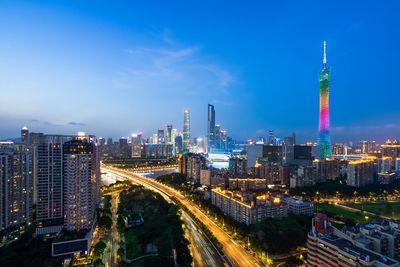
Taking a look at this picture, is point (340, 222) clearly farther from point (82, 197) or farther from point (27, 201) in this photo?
point (27, 201)

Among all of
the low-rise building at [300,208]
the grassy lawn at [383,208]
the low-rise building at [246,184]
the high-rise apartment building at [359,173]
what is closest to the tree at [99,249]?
the low-rise building at [300,208]

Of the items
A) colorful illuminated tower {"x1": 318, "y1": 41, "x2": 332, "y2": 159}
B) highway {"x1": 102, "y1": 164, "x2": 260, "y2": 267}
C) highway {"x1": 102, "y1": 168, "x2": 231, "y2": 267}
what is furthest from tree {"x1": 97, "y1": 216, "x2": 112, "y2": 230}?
colorful illuminated tower {"x1": 318, "y1": 41, "x2": 332, "y2": 159}

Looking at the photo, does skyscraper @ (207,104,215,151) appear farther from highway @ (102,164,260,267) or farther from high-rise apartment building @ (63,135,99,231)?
high-rise apartment building @ (63,135,99,231)

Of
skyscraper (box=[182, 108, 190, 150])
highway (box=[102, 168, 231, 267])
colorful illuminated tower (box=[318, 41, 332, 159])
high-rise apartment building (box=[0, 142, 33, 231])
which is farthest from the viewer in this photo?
skyscraper (box=[182, 108, 190, 150])

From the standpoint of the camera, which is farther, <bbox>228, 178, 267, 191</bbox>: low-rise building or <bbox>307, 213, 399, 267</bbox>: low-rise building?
<bbox>228, 178, 267, 191</bbox>: low-rise building

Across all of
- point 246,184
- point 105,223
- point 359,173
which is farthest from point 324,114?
point 105,223

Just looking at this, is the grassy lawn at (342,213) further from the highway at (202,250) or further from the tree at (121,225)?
the tree at (121,225)
